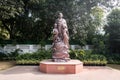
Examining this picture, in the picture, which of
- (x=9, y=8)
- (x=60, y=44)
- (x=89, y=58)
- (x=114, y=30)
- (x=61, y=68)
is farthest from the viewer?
(x=114, y=30)

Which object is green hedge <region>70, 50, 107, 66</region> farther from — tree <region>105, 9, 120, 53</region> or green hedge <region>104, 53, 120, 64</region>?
tree <region>105, 9, 120, 53</region>

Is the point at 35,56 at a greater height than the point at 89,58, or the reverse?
the point at 35,56

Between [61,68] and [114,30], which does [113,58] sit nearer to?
[114,30]

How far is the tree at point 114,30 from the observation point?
1722 cm

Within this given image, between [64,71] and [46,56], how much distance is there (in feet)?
15.6

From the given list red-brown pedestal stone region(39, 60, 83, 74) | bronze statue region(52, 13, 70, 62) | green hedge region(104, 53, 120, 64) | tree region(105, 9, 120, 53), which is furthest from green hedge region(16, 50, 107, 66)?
red-brown pedestal stone region(39, 60, 83, 74)

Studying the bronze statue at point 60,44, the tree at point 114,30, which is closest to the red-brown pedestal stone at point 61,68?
the bronze statue at point 60,44

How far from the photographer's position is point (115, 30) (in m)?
17.3

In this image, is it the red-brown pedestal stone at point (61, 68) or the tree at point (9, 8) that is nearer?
the red-brown pedestal stone at point (61, 68)

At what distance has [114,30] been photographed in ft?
56.9

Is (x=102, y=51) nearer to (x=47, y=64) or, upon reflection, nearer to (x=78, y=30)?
(x=78, y=30)

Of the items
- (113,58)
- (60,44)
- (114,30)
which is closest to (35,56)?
(60,44)

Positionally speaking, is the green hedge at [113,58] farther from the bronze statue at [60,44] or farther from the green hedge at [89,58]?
the bronze statue at [60,44]

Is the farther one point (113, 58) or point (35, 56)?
point (113, 58)
